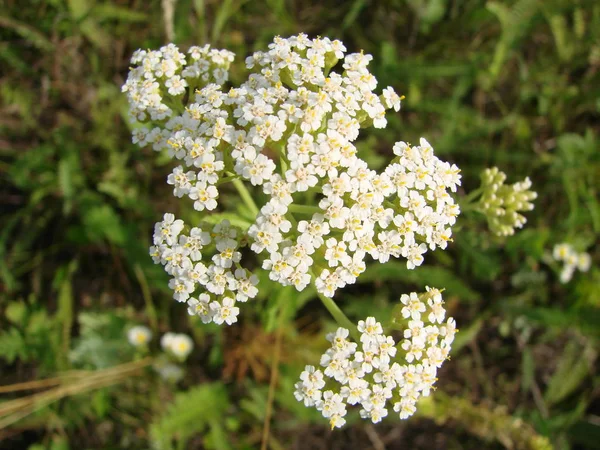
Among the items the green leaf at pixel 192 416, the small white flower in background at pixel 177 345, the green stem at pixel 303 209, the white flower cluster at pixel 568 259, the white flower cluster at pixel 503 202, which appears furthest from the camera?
the white flower cluster at pixel 568 259

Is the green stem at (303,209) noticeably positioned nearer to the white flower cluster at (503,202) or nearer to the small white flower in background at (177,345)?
the white flower cluster at (503,202)

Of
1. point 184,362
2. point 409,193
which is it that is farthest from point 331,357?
point 184,362

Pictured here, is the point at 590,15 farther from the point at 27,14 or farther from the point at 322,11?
the point at 27,14

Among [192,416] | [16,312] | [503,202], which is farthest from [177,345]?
[503,202]

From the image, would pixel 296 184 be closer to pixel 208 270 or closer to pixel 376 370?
pixel 208 270

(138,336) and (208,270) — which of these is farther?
(138,336)

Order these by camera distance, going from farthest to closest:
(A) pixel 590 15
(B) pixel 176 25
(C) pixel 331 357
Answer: (A) pixel 590 15
(B) pixel 176 25
(C) pixel 331 357

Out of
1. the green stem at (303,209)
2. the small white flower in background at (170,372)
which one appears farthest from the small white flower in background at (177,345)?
the green stem at (303,209)
